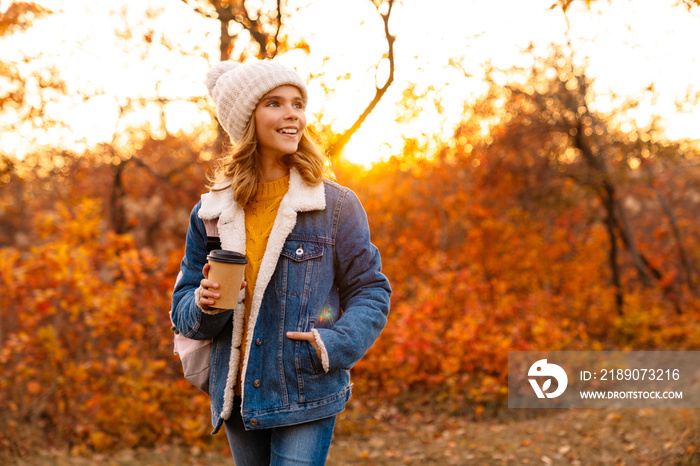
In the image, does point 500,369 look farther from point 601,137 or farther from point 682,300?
point 682,300

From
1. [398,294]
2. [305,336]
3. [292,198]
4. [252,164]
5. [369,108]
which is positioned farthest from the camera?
[398,294]

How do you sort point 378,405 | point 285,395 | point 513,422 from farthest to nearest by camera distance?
1. point 378,405
2. point 513,422
3. point 285,395

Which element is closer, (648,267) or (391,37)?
(391,37)

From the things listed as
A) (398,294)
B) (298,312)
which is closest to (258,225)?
(298,312)

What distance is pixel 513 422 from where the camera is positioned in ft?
21.6

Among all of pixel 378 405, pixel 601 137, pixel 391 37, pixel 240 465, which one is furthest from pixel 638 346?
pixel 240 465

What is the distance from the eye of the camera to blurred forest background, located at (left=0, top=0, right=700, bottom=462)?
598 centimetres

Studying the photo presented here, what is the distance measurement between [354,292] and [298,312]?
0.76 feet

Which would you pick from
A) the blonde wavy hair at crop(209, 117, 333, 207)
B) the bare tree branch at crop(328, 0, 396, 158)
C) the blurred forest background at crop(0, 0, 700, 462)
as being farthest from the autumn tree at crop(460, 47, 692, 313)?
the blonde wavy hair at crop(209, 117, 333, 207)

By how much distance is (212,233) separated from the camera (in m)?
2.08

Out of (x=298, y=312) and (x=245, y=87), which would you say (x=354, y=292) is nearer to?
(x=298, y=312)

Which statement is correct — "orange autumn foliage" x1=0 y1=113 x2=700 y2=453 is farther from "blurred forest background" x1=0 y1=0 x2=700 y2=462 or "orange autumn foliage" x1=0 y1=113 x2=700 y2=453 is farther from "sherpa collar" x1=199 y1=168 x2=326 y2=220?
"sherpa collar" x1=199 y1=168 x2=326 y2=220

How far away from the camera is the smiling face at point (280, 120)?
2.07 m

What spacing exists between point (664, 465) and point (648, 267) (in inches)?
340
